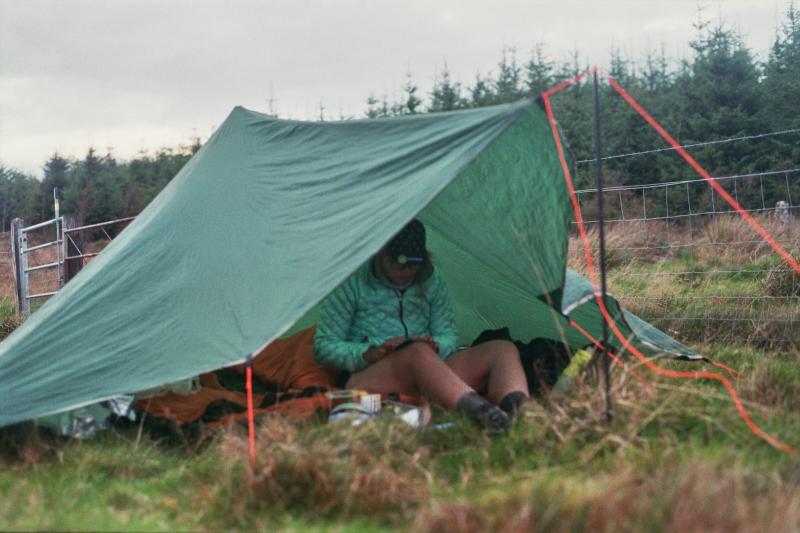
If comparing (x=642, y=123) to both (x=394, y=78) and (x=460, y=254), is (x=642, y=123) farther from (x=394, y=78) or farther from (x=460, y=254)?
(x=460, y=254)

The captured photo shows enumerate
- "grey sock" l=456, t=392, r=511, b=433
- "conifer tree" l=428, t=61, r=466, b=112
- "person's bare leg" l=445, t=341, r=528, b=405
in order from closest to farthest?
1. "grey sock" l=456, t=392, r=511, b=433
2. "person's bare leg" l=445, t=341, r=528, b=405
3. "conifer tree" l=428, t=61, r=466, b=112

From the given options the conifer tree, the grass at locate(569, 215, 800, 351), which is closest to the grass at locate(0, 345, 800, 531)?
the grass at locate(569, 215, 800, 351)

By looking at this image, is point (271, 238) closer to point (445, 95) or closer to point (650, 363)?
point (650, 363)

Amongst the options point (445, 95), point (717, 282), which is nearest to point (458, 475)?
point (717, 282)

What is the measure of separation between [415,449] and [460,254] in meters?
1.77

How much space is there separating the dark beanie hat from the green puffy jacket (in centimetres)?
13

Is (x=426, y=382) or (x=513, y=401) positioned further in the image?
(x=426, y=382)

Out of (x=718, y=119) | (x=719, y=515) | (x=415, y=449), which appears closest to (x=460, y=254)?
(x=415, y=449)

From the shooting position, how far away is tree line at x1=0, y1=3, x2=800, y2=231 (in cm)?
1353

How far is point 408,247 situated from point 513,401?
0.78 m

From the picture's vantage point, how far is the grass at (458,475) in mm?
1848

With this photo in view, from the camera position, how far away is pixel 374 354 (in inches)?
131

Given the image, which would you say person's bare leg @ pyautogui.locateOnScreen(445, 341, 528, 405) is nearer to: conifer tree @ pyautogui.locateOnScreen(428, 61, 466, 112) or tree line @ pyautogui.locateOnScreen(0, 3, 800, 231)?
tree line @ pyautogui.locateOnScreen(0, 3, 800, 231)

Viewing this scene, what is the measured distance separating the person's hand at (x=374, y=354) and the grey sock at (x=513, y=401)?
502 mm
